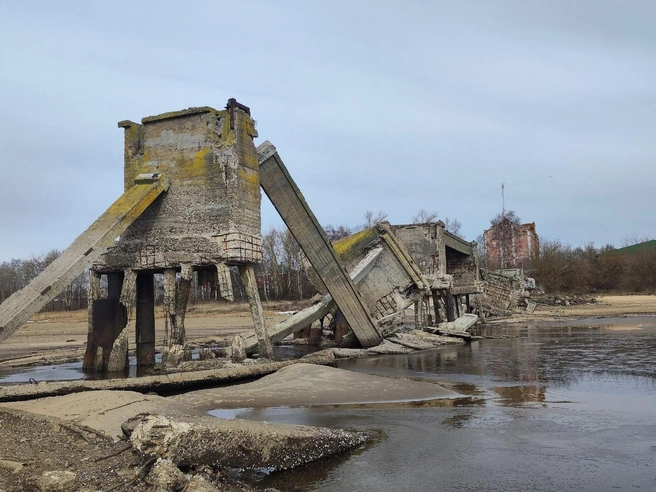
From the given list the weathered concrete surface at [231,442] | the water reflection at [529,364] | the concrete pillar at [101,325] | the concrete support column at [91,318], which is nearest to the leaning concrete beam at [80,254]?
the concrete support column at [91,318]

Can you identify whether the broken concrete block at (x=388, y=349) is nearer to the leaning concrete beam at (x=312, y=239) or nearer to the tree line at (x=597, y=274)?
the leaning concrete beam at (x=312, y=239)

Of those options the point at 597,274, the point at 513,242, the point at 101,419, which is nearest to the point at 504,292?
the point at 597,274

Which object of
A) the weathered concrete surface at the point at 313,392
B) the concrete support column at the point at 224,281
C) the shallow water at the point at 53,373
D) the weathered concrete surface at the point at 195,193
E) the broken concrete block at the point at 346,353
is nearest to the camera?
the weathered concrete surface at the point at 313,392

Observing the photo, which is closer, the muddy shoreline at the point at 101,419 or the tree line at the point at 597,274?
the muddy shoreline at the point at 101,419

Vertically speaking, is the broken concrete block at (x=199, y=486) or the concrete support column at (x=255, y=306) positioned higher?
the concrete support column at (x=255, y=306)

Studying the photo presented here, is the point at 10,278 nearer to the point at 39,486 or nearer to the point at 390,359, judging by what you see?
the point at 390,359

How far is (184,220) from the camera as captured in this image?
46.6ft

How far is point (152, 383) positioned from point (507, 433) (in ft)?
19.8

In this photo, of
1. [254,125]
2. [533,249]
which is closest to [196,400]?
[254,125]

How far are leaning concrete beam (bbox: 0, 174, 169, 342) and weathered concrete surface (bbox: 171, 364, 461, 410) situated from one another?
10.3 feet

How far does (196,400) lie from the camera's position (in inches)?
382

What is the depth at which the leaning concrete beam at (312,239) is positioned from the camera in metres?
16.7

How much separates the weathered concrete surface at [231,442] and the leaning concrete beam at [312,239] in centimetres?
1067

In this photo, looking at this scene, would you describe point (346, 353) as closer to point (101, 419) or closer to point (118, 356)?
point (118, 356)
